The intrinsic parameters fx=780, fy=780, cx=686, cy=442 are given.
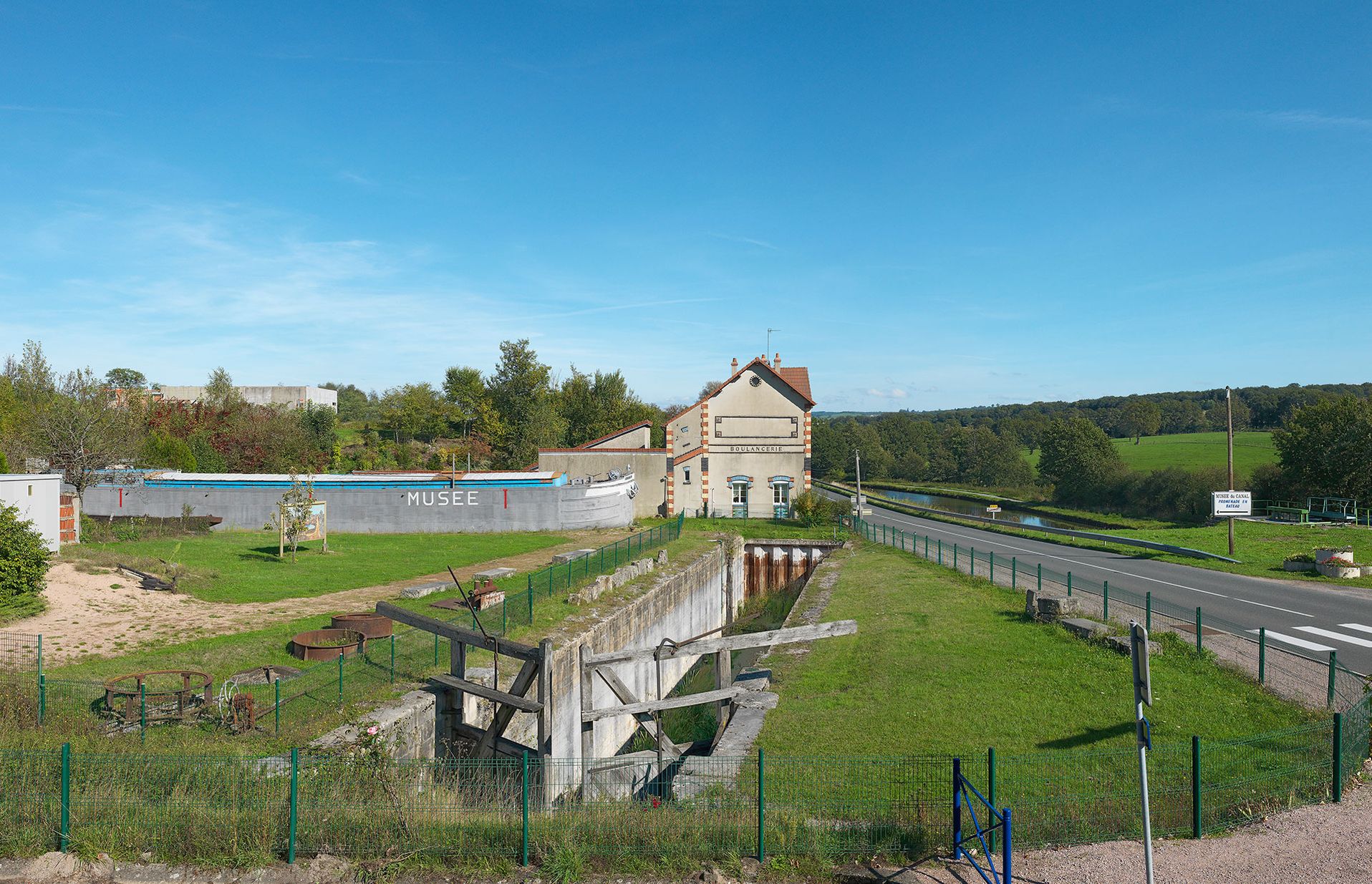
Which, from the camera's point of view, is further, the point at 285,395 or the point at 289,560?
the point at 285,395

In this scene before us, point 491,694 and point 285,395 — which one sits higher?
point 285,395

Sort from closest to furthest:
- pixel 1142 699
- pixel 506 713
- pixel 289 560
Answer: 1. pixel 1142 699
2. pixel 506 713
3. pixel 289 560

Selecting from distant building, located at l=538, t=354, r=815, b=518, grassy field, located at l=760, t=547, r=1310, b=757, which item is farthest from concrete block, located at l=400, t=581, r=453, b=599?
distant building, located at l=538, t=354, r=815, b=518

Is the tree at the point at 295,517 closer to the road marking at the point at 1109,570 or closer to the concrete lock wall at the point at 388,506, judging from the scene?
the concrete lock wall at the point at 388,506

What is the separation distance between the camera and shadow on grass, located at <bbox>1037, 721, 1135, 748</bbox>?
12.0 m

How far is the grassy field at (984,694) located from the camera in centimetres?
1245

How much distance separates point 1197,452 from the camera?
104 metres

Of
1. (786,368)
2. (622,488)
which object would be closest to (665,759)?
(622,488)

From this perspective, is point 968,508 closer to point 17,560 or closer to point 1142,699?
point 17,560

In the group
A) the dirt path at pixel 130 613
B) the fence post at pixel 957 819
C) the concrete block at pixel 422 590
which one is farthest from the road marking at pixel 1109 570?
the dirt path at pixel 130 613

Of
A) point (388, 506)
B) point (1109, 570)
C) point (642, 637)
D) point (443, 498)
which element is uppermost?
point (443, 498)

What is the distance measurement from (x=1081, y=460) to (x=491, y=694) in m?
91.2

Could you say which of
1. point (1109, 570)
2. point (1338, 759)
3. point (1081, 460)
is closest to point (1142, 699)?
point (1338, 759)

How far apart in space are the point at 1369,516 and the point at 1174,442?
311 feet
